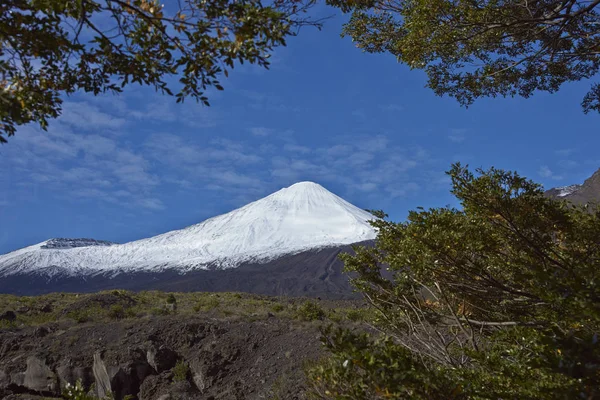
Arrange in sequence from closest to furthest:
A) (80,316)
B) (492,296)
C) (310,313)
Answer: (492,296)
(310,313)
(80,316)

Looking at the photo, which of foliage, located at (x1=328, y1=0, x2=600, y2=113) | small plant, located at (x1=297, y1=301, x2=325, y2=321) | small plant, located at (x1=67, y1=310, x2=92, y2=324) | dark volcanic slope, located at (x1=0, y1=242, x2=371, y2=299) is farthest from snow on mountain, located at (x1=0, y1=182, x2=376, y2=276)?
foliage, located at (x1=328, y1=0, x2=600, y2=113)

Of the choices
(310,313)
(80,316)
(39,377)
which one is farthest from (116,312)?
(310,313)

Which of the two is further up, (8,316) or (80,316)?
(8,316)

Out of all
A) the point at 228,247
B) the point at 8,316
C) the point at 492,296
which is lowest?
the point at 492,296

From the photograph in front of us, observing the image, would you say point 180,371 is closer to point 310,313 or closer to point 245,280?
point 310,313

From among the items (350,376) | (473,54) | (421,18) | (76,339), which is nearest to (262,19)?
(350,376)

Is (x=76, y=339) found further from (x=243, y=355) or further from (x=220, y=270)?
(x=220, y=270)

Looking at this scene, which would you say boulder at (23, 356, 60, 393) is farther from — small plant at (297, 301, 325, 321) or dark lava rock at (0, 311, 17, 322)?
small plant at (297, 301, 325, 321)
